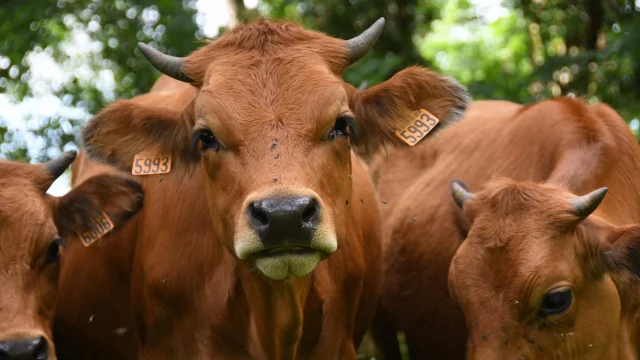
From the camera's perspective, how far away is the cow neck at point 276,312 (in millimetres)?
6023

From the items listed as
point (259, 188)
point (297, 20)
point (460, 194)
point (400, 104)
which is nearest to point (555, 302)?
point (460, 194)

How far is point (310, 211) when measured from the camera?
5.26 meters

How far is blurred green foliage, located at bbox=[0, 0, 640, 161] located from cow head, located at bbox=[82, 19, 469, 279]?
15.9ft

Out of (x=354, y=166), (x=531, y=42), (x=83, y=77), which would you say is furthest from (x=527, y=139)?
(x=531, y=42)

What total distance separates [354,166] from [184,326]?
181 cm

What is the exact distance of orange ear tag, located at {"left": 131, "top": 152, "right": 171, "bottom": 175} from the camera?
646cm

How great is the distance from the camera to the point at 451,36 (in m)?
21.3

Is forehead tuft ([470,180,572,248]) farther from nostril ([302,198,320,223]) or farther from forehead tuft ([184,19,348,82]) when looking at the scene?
nostril ([302,198,320,223])

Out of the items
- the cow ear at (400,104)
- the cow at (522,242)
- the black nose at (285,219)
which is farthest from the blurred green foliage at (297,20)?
the black nose at (285,219)

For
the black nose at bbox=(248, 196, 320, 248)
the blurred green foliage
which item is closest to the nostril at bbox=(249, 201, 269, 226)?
the black nose at bbox=(248, 196, 320, 248)

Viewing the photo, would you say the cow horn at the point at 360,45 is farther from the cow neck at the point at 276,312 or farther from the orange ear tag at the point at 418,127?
the cow neck at the point at 276,312

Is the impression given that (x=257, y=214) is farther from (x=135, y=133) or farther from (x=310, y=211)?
(x=135, y=133)

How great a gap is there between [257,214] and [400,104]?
1592 millimetres

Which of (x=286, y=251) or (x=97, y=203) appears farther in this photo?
(x=97, y=203)
